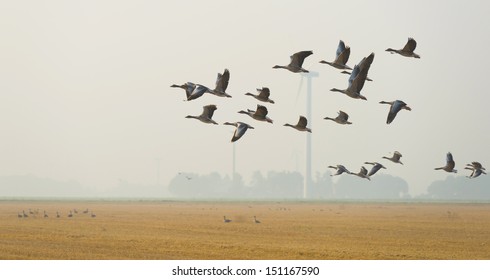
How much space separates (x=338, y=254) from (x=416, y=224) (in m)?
37.8

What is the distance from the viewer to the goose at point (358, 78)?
124 ft

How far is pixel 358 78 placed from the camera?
127 feet

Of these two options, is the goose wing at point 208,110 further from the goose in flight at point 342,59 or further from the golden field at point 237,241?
the golden field at point 237,241

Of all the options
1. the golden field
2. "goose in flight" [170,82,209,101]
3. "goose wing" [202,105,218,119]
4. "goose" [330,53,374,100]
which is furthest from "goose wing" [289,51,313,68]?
the golden field

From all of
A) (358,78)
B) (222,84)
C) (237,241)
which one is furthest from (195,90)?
(237,241)

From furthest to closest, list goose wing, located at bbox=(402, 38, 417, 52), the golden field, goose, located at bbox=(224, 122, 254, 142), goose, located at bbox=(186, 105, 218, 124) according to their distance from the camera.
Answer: the golden field
goose, located at bbox=(186, 105, 218, 124)
goose wing, located at bbox=(402, 38, 417, 52)
goose, located at bbox=(224, 122, 254, 142)

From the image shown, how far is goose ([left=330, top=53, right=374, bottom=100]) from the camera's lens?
37938mm

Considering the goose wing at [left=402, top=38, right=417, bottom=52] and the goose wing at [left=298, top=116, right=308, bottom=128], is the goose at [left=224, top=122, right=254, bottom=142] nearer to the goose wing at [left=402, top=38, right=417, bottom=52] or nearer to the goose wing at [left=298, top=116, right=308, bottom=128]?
the goose wing at [left=298, top=116, right=308, bottom=128]

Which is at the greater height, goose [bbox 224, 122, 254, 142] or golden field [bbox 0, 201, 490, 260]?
goose [bbox 224, 122, 254, 142]

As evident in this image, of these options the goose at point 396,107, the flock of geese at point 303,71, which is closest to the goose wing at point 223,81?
the flock of geese at point 303,71

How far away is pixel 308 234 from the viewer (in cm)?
7038

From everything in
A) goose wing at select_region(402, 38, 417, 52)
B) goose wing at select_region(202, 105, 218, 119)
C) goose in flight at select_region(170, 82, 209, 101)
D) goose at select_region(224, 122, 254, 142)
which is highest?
goose wing at select_region(402, 38, 417, 52)
